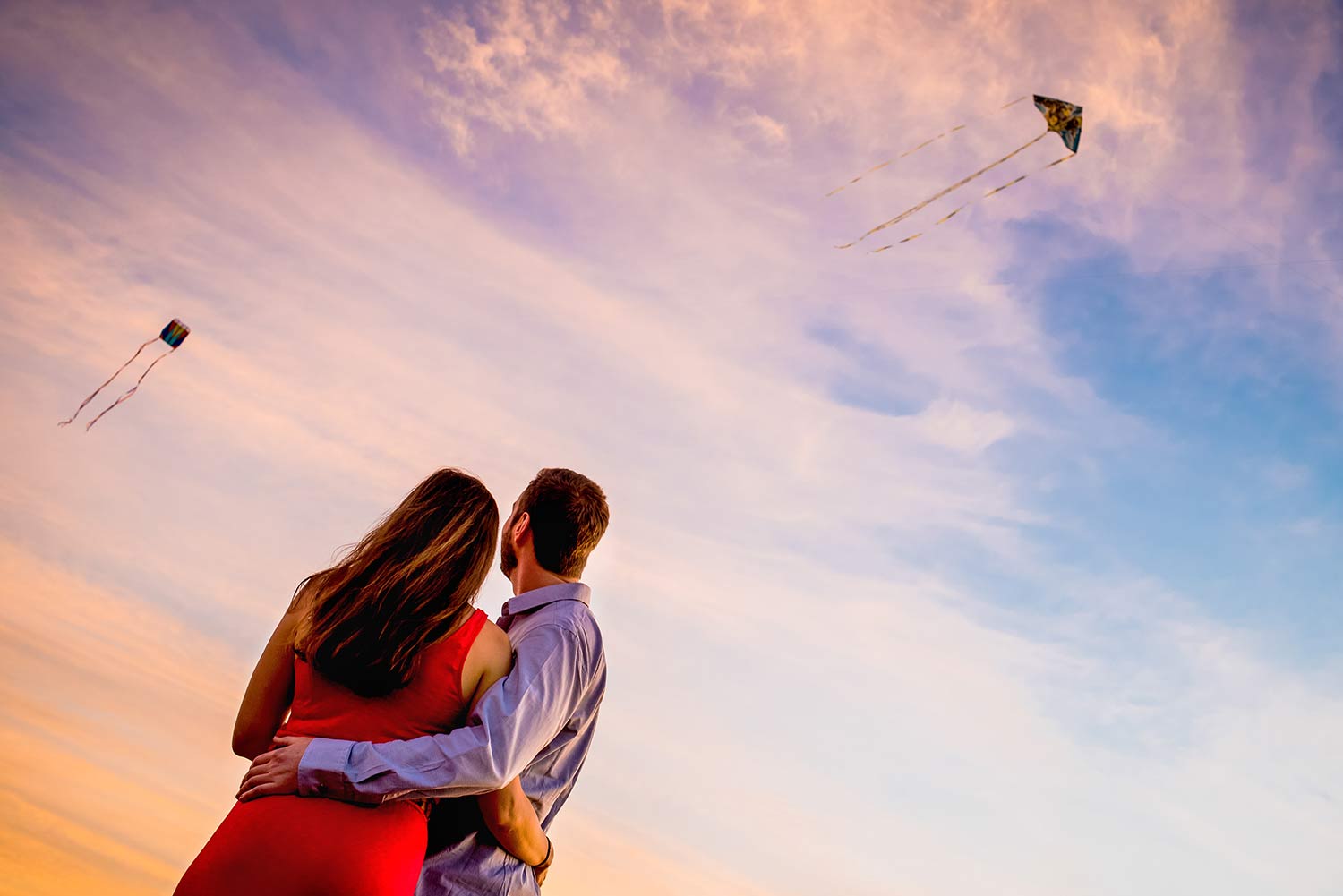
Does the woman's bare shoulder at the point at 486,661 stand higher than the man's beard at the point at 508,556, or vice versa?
the man's beard at the point at 508,556

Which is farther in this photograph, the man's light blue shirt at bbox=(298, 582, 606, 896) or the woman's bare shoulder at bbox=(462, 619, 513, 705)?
the woman's bare shoulder at bbox=(462, 619, 513, 705)

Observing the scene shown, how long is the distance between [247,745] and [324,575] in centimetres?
52

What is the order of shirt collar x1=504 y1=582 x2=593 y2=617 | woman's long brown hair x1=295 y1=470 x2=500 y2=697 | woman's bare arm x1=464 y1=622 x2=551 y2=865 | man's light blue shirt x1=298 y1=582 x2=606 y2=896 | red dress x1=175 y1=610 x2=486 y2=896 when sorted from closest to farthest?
red dress x1=175 y1=610 x2=486 y2=896, man's light blue shirt x1=298 y1=582 x2=606 y2=896, woman's long brown hair x1=295 y1=470 x2=500 y2=697, woman's bare arm x1=464 y1=622 x2=551 y2=865, shirt collar x1=504 y1=582 x2=593 y2=617

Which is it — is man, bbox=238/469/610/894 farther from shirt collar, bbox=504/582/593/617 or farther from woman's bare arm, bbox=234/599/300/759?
woman's bare arm, bbox=234/599/300/759

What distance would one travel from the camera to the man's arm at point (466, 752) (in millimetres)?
2307

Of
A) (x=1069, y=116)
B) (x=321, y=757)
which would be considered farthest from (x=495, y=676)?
(x=1069, y=116)

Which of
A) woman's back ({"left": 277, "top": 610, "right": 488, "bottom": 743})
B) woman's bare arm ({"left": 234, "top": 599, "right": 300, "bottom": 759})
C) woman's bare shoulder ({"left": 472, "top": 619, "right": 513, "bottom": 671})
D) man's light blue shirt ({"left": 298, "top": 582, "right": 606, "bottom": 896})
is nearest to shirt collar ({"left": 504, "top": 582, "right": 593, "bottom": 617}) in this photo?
man's light blue shirt ({"left": 298, "top": 582, "right": 606, "bottom": 896})

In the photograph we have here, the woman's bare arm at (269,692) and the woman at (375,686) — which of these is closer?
the woman at (375,686)

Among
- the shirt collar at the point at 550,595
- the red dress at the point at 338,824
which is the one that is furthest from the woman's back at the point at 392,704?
the shirt collar at the point at 550,595

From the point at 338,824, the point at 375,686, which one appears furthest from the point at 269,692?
the point at 338,824

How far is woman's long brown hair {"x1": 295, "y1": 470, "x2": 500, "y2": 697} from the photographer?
8.04ft

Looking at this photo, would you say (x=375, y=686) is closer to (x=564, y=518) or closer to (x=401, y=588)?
(x=401, y=588)

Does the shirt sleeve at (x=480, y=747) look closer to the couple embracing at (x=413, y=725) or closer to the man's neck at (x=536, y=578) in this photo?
the couple embracing at (x=413, y=725)

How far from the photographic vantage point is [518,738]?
2.50m
